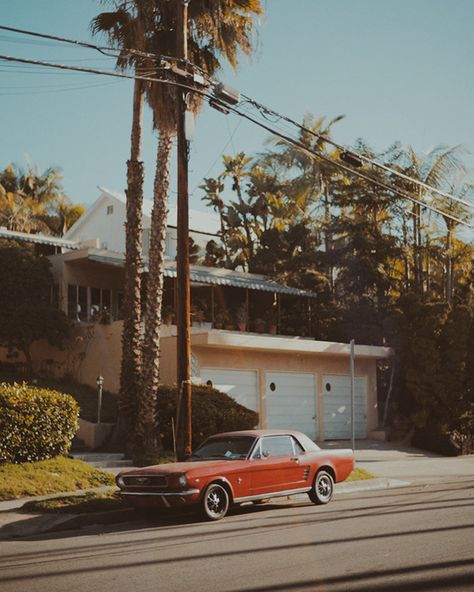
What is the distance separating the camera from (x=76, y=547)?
29.0ft

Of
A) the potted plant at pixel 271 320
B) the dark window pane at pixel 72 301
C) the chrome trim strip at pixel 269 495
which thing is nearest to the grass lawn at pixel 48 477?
the chrome trim strip at pixel 269 495

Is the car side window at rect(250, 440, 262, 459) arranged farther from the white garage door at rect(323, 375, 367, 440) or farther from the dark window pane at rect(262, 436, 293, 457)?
the white garage door at rect(323, 375, 367, 440)

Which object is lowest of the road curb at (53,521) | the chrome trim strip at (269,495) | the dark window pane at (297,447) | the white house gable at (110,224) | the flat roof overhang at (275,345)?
the road curb at (53,521)

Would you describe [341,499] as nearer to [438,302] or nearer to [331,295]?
[438,302]

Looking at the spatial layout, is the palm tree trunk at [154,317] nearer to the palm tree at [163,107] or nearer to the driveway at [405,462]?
the palm tree at [163,107]

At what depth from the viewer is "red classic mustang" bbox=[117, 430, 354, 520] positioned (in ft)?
35.0

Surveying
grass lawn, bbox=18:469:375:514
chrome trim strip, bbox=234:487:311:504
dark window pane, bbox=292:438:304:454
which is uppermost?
dark window pane, bbox=292:438:304:454

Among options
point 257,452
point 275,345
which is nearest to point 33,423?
point 257,452

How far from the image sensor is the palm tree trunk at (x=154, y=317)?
17.7 meters

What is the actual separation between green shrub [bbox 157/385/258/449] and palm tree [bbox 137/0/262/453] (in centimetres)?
84

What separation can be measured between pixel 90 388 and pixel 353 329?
37.4 ft

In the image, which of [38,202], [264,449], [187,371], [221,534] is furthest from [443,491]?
[38,202]

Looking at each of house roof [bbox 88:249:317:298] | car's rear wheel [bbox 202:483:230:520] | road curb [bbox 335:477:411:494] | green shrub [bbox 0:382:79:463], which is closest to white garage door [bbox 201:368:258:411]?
house roof [bbox 88:249:317:298]

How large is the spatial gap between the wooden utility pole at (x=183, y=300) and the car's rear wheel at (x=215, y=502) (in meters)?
2.52
